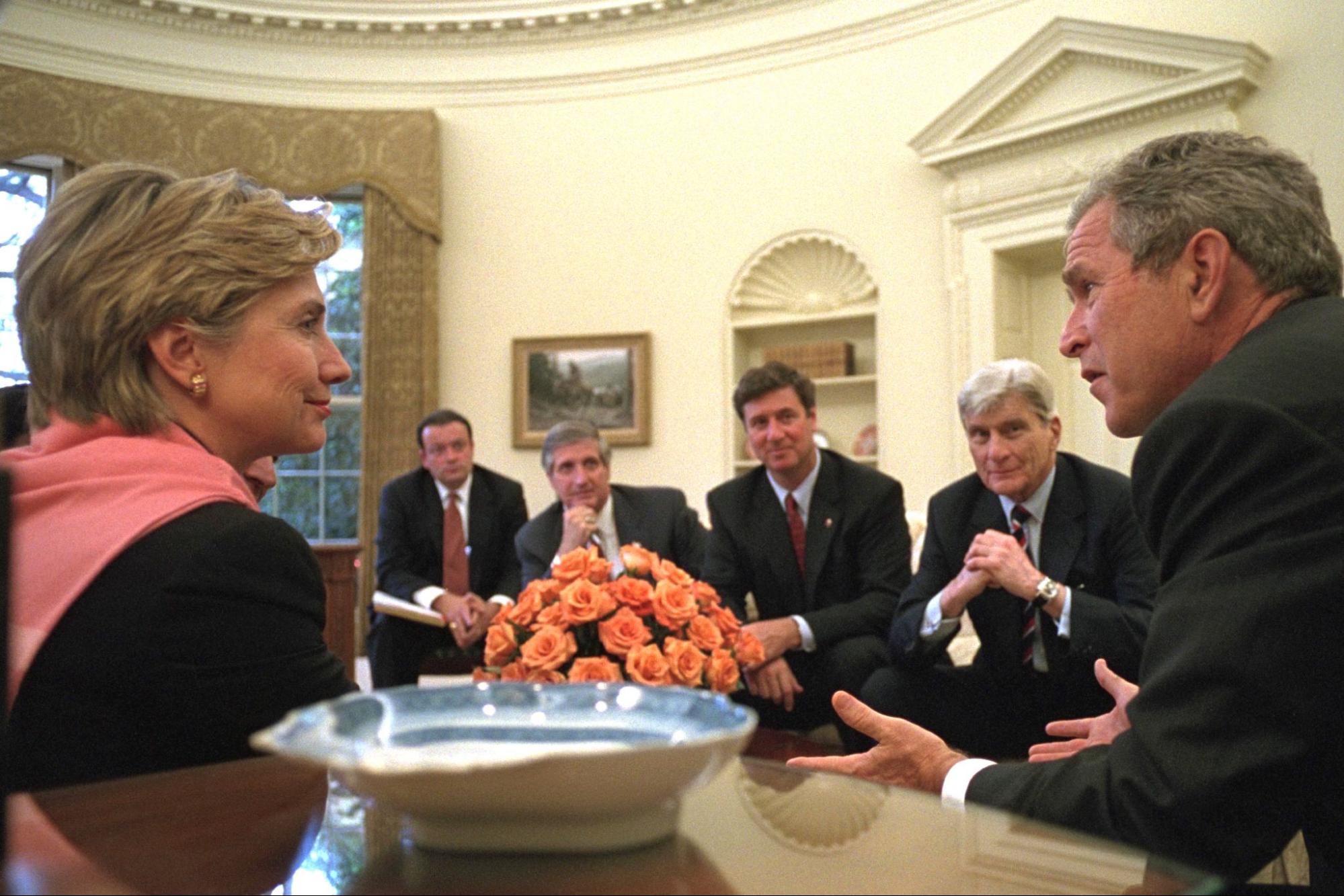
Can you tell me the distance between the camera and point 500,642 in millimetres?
2902

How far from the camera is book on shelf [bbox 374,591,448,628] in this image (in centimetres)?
500

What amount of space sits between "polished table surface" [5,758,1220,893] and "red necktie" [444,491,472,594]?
4.75 m

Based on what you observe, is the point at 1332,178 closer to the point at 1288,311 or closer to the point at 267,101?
the point at 1288,311

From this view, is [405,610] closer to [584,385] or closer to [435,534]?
[435,534]

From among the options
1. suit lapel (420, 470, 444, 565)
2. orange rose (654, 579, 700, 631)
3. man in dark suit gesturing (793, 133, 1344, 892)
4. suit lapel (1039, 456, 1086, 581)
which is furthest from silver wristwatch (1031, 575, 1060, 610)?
suit lapel (420, 470, 444, 565)

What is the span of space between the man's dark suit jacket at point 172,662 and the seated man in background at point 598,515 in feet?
11.0

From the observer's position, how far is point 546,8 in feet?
30.3

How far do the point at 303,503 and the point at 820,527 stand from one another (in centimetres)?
649

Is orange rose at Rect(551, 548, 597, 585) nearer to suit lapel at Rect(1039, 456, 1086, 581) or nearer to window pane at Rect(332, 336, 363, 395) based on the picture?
suit lapel at Rect(1039, 456, 1086, 581)

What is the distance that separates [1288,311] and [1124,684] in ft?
1.82

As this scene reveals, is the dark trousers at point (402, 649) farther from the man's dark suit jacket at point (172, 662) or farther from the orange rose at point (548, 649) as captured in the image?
the man's dark suit jacket at point (172, 662)

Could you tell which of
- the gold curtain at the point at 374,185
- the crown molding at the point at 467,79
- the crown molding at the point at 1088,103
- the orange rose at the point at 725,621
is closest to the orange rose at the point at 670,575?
the orange rose at the point at 725,621

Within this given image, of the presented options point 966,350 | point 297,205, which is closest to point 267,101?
point 966,350

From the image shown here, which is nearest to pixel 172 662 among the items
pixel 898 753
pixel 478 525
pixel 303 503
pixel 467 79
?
pixel 898 753
